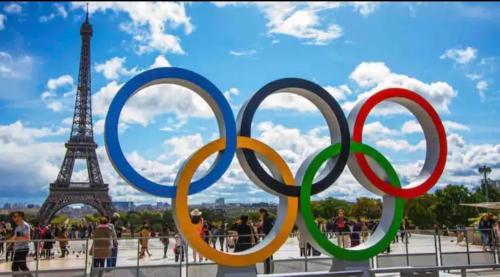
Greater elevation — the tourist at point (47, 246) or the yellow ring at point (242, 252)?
the yellow ring at point (242, 252)

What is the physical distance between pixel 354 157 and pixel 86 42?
60.5 metres

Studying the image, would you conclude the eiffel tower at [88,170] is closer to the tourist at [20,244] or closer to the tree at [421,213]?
the tree at [421,213]

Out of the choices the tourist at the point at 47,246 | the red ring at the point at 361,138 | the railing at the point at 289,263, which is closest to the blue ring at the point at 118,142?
the railing at the point at 289,263

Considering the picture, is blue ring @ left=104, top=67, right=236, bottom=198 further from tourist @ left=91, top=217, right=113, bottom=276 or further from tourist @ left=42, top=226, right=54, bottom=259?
tourist @ left=42, top=226, right=54, bottom=259

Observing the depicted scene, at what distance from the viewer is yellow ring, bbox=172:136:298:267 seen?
366 inches

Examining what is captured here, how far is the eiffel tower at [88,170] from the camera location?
2276 inches

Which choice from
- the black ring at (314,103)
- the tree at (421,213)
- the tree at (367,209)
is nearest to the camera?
the black ring at (314,103)

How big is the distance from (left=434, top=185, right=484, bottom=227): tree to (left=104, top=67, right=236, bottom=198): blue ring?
147 feet

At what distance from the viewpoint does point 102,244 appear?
11367 mm

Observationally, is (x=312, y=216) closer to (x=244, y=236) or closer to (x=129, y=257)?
(x=244, y=236)

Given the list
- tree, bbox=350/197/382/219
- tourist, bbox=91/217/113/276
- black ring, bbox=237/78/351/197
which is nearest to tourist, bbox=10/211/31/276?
tourist, bbox=91/217/113/276

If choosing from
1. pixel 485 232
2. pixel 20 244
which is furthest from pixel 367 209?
pixel 20 244

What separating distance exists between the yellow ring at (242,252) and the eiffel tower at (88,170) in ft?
163

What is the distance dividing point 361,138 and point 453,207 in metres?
45.7
